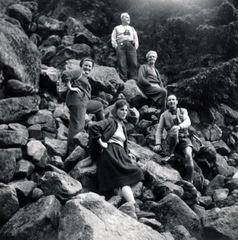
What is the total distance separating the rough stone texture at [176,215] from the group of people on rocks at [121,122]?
465mm

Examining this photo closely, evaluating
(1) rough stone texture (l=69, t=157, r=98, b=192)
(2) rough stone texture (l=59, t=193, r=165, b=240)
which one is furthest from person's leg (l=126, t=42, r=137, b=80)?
(2) rough stone texture (l=59, t=193, r=165, b=240)

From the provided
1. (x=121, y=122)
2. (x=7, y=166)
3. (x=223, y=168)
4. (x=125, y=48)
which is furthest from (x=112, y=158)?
(x=125, y=48)

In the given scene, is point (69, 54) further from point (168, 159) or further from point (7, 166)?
point (7, 166)

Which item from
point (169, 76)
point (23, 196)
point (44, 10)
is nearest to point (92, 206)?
point (23, 196)

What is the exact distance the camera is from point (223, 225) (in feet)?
14.7

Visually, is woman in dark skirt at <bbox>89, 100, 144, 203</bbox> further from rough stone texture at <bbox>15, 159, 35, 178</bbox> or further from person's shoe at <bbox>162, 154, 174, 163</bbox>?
person's shoe at <bbox>162, 154, 174, 163</bbox>

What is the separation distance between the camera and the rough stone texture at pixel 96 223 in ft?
11.0

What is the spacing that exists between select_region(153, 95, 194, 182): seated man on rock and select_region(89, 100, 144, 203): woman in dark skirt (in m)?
1.64

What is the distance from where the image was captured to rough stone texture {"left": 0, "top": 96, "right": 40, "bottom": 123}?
730 centimetres

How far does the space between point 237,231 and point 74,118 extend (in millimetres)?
3774

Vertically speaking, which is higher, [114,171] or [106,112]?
[106,112]

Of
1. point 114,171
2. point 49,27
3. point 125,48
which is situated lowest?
point 114,171

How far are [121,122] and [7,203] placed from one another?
236 cm

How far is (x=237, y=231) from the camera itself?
4.43 meters
